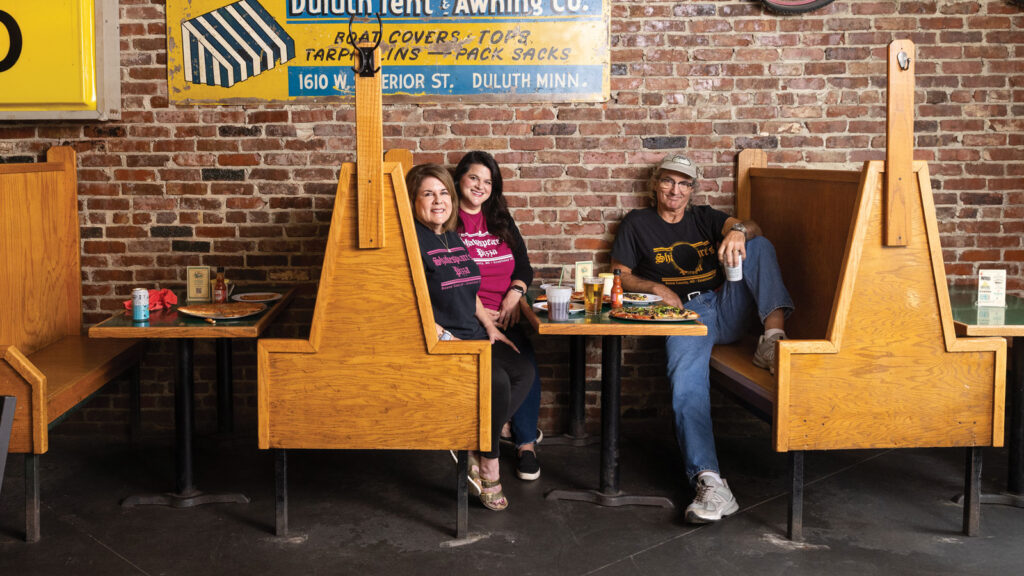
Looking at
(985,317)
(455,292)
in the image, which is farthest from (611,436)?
(985,317)

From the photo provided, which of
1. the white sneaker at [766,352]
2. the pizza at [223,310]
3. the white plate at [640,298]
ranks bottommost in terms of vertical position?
the white sneaker at [766,352]

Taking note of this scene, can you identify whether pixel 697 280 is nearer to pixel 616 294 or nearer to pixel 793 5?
pixel 616 294

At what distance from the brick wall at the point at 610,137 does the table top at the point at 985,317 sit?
58cm

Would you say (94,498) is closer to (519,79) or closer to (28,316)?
(28,316)

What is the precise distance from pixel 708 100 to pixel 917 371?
1.72 meters

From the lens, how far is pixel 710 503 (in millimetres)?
3365

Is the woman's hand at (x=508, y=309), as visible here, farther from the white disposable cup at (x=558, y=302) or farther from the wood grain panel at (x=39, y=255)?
the wood grain panel at (x=39, y=255)

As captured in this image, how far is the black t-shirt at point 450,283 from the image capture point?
3404mm

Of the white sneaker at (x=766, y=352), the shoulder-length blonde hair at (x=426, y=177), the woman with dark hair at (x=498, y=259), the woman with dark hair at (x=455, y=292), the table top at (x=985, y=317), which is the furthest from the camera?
the woman with dark hair at (x=498, y=259)

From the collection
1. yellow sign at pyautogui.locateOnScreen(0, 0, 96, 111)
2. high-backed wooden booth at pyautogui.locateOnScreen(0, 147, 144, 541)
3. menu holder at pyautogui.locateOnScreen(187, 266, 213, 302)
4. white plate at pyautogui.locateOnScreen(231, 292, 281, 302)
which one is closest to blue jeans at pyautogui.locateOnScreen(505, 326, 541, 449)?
white plate at pyautogui.locateOnScreen(231, 292, 281, 302)

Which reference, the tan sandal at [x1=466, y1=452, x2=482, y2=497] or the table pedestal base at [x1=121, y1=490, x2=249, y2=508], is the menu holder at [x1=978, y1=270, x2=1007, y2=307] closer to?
the tan sandal at [x1=466, y1=452, x2=482, y2=497]

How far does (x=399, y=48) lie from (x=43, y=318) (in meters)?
2.01

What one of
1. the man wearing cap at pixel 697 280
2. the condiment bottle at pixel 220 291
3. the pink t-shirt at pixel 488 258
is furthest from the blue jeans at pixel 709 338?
the condiment bottle at pixel 220 291

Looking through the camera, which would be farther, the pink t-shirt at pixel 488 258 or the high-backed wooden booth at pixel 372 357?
the pink t-shirt at pixel 488 258
